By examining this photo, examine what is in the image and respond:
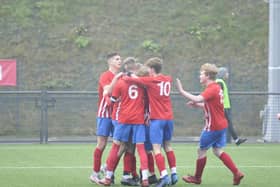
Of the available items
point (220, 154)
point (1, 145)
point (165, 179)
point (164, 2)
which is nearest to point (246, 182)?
point (220, 154)

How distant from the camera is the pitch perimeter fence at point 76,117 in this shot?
22.1 meters

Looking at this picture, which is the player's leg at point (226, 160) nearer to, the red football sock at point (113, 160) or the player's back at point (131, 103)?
the player's back at point (131, 103)

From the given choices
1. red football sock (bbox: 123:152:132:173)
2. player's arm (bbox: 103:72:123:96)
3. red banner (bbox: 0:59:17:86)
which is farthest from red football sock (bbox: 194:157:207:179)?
red banner (bbox: 0:59:17:86)

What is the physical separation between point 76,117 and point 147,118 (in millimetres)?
10962

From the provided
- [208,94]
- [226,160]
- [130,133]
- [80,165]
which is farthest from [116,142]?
[80,165]

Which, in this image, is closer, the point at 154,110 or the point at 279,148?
the point at 154,110

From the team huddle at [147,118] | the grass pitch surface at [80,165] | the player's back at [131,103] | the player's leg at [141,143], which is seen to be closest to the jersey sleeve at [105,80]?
the team huddle at [147,118]

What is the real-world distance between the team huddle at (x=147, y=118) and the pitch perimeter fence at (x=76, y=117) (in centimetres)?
958

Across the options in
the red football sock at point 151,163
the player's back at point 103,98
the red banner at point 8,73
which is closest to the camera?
the player's back at point 103,98

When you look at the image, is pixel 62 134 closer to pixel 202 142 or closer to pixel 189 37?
pixel 189 37

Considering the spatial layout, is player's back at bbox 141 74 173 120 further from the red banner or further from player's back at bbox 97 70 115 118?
the red banner

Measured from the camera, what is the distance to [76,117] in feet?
74.3

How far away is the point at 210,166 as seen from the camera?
1481cm

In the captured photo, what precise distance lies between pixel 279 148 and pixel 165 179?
835 cm
